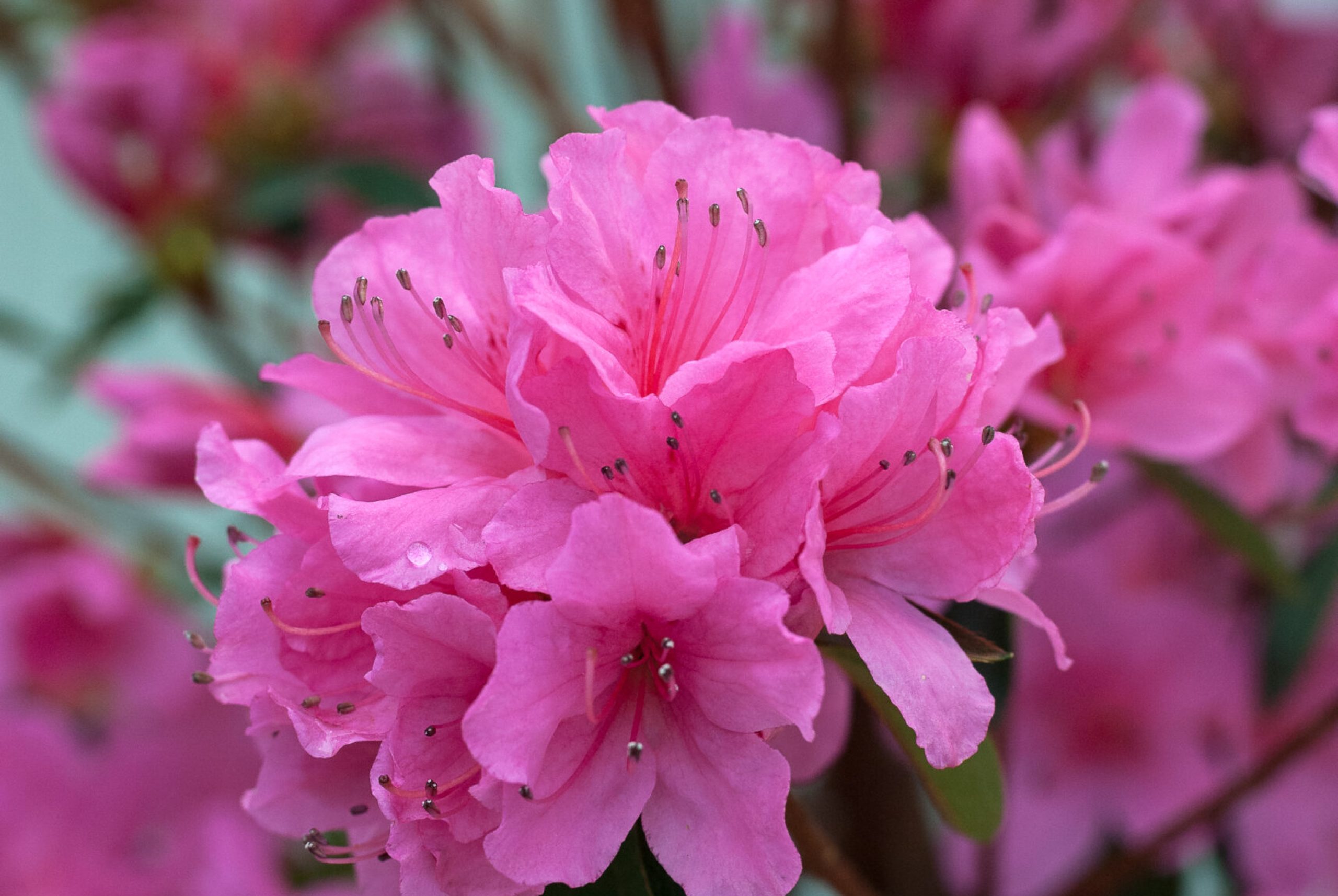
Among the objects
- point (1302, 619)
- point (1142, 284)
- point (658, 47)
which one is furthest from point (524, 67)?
point (1302, 619)

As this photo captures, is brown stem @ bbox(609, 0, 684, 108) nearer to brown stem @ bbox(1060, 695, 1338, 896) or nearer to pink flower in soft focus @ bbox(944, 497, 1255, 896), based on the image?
pink flower in soft focus @ bbox(944, 497, 1255, 896)

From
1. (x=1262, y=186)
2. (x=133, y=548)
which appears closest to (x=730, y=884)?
(x=1262, y=186)

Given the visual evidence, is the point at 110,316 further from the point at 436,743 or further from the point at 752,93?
the point at 436,743

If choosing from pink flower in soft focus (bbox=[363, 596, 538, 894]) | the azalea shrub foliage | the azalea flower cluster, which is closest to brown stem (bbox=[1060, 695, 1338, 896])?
the azalea shrub foliage

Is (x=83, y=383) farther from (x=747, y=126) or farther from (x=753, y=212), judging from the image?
(x=753, y=212)

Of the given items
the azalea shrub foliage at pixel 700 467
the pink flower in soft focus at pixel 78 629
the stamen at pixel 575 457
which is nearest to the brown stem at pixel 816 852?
the azalea shrub foliage at pixel 700 467

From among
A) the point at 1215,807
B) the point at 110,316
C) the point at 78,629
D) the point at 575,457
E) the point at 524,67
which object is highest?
the point at 575,457
